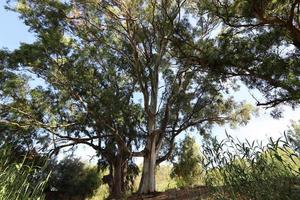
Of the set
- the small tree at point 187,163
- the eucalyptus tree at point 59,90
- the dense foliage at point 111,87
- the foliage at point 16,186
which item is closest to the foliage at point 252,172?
the foliage at point 16,186

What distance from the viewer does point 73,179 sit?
14250 mm

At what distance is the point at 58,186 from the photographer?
46.1 feet

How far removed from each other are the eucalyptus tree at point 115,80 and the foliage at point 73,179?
168 cm

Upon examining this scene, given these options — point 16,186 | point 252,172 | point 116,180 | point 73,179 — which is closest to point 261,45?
point 252,172

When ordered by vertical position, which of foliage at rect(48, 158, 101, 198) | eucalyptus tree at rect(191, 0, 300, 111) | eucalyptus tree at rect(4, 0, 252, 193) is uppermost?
eucalyptus tree at rect(4, 0, 252, 193)

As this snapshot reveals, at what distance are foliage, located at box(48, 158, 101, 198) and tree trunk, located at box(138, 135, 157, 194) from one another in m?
3.12

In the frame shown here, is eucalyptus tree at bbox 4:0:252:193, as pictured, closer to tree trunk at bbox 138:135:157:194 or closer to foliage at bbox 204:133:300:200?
tree trunk at bbox 138:135:157:194

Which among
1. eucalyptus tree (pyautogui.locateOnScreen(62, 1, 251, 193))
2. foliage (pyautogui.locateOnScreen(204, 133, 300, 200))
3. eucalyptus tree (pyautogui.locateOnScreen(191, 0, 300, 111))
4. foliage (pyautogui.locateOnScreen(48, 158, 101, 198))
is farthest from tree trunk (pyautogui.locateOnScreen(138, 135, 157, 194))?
foliage (pyautogui.locateOnScreen(204, 133, 300, 200))

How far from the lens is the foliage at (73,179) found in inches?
554

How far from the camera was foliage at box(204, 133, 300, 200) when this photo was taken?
9.84ft

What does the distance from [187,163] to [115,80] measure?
4.53 m

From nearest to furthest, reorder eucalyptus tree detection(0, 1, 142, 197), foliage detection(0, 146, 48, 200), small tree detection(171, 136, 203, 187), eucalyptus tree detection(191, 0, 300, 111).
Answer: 1. foliage detection(0, 146, 48, 200)
2. eucalyptus tree detection(191, 0, 300, 111)
3. eucalyptus tree detection(0, 1, 142, 197)
4. small tree detection(171, 136, 203, 187)

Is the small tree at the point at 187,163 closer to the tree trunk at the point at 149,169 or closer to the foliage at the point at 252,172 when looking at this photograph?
the tree trunk at the point at 149,169

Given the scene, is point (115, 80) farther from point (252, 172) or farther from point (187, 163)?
point (252, 172)
